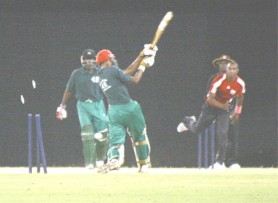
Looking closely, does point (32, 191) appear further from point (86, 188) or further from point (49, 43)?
point (49, 43)

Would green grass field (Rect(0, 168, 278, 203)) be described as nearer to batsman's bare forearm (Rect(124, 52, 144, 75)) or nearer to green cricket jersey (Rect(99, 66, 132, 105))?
green cricket jersey (Rect(99, 66, 132, 105))

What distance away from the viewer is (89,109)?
1773 centimetres

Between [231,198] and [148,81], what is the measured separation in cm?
846

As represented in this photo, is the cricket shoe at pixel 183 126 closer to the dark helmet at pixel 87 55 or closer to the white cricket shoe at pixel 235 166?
the white cricket shoe at pixel 235 166

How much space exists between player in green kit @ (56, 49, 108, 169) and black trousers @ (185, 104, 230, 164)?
60.9 inches

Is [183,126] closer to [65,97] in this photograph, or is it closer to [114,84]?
[65,97]

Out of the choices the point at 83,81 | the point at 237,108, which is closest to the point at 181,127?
the point at 237,108

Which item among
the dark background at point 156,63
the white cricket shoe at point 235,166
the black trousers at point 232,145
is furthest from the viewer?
the dark background at point 156,63

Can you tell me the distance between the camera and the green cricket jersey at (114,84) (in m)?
15.5

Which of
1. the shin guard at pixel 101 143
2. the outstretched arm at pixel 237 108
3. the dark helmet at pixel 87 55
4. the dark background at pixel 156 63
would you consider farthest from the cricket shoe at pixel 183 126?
the dark helmet at pixel 87 55

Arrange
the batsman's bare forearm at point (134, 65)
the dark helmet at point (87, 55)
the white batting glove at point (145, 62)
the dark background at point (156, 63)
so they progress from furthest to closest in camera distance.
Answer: the dark background at point (156, 63) < the dark helmet at point (87, 55) < the batsman's bare forearm at point (134, 65) < the white batting glove at point (145, 62)

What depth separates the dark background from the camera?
61.8 ft

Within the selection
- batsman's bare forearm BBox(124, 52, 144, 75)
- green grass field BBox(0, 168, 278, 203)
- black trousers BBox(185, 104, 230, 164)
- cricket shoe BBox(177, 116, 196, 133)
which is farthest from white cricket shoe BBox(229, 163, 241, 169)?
green grass field BBox(0, 168, 278, 203)

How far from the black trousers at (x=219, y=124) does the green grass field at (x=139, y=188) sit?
7.79 ft
